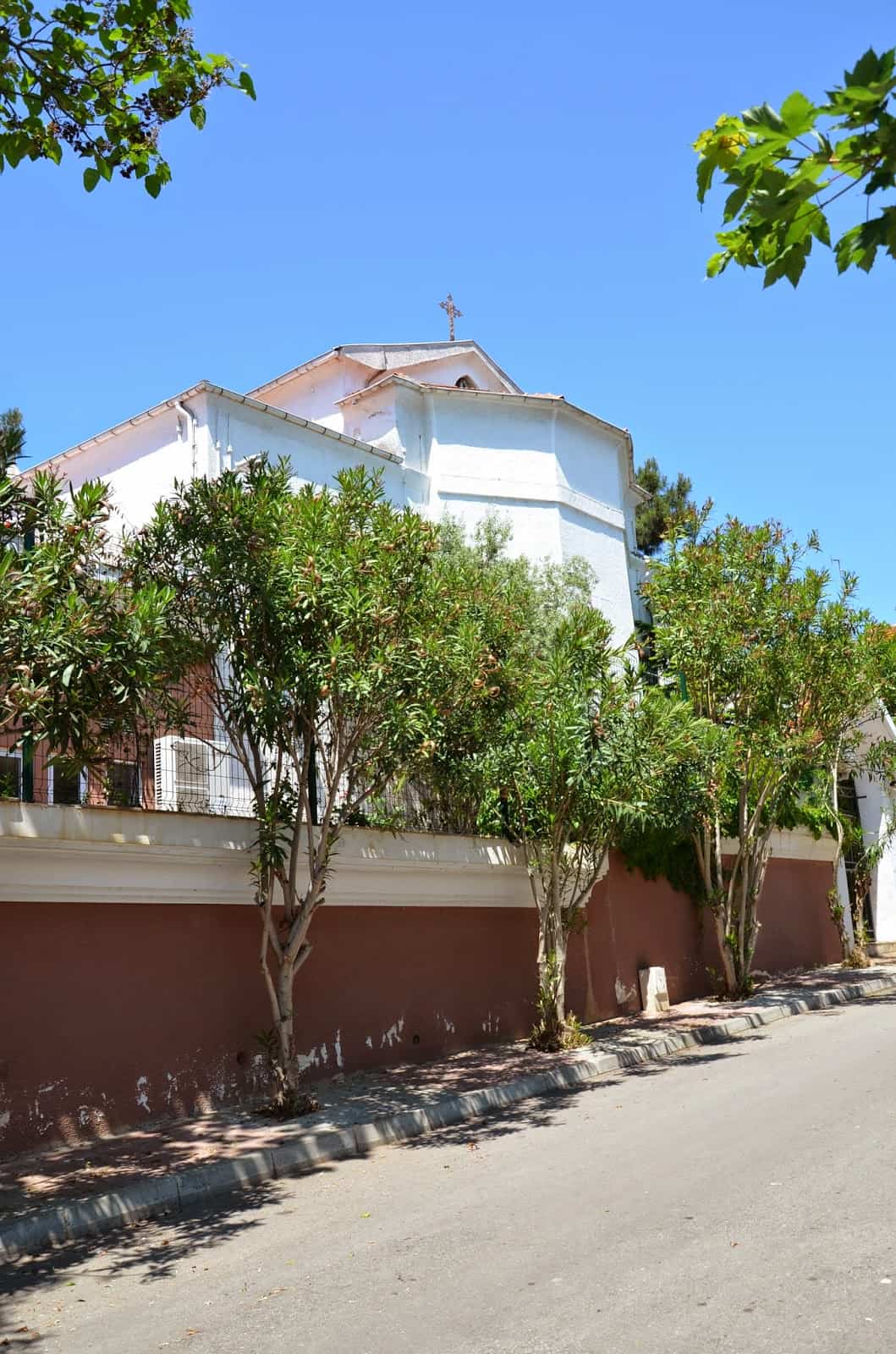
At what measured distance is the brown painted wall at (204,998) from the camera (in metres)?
8.92

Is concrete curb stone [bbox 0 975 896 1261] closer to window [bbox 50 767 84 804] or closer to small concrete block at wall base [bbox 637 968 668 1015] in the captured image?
small concrete block at wall base [bbox 637 968 668 1015]

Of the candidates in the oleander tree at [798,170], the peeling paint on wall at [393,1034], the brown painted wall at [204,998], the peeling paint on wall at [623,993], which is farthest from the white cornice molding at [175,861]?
the oleander tree at [798,170]

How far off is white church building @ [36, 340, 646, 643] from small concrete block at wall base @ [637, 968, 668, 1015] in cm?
945

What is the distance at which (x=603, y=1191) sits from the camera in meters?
7.03

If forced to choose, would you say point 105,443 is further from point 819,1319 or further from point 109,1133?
point 819,1319

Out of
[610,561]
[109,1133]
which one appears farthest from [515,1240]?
[610,561]

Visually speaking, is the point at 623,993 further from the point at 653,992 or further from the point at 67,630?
the point at 67,630

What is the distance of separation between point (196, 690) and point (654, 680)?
37.8 feet

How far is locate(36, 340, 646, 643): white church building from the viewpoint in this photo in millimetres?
20172

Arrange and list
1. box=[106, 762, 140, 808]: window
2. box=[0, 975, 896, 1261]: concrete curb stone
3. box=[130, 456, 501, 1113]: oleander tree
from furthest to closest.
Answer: box=[106, 762, 140, 808]: window
box=[130, 456, 501, 1113]: oleander tree
box=[0, 975, 896, 1261]: concrete curb stone

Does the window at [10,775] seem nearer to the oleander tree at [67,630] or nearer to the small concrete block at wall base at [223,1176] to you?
the oleander tree at [67,630]

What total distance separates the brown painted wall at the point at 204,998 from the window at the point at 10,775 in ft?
2.86

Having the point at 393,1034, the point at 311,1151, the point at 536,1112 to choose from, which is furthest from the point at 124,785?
the point at 536,1112

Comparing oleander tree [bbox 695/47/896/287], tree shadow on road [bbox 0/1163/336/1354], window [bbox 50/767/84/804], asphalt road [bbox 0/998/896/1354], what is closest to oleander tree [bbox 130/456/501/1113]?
window [bbox 50/767/84/804]
